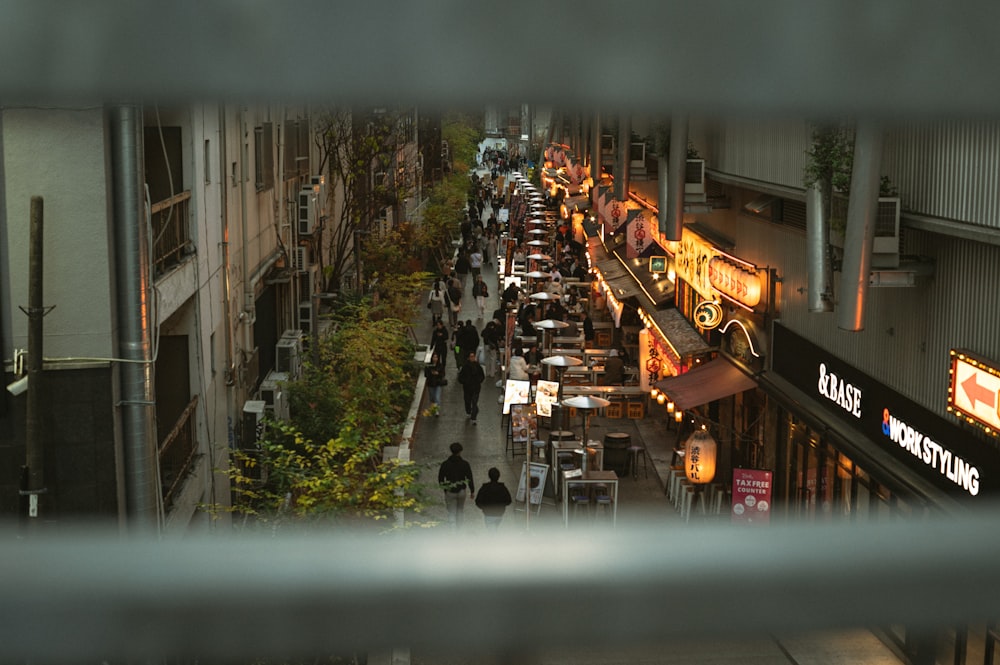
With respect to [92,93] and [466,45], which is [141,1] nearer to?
[92,93]

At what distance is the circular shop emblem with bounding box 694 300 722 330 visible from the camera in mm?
20219

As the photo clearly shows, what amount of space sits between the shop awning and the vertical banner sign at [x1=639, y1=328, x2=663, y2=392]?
10.5 ft

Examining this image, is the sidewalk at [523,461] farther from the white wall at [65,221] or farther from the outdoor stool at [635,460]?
the white wall at [65,221]

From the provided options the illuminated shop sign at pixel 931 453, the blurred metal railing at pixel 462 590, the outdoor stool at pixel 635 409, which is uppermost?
the blurred metal railing at pixel 462 590

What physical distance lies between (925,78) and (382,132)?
101 ft

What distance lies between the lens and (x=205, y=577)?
0.77 metres

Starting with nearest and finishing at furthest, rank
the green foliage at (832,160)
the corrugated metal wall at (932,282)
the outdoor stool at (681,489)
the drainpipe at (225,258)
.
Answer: the corrugated metal wall at (932,282)
the green foliage at (832,160)
the drainpipe at (225,258)
the outdoor stool at (681,489)

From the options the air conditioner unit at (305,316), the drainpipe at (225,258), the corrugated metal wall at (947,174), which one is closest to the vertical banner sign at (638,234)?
the air conditioner unit at (305,316)

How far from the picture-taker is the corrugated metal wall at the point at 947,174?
391 inches

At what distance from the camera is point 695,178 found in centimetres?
1930

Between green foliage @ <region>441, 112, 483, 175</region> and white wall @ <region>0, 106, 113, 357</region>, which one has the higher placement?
green foliage @ <region>441, 112, 483, 175</region>

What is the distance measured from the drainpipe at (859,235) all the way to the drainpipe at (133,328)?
6174 millimetres

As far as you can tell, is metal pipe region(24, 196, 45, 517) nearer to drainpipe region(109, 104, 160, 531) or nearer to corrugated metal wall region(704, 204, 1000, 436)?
drainpipe region(109, 104, 160, 531)

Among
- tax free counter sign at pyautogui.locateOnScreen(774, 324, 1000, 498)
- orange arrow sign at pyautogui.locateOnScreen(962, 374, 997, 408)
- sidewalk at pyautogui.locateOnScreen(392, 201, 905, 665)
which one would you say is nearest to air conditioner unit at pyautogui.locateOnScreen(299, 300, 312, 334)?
sidewalk at pyautogui.locateOnScreen(392, 201, 905, 665)
